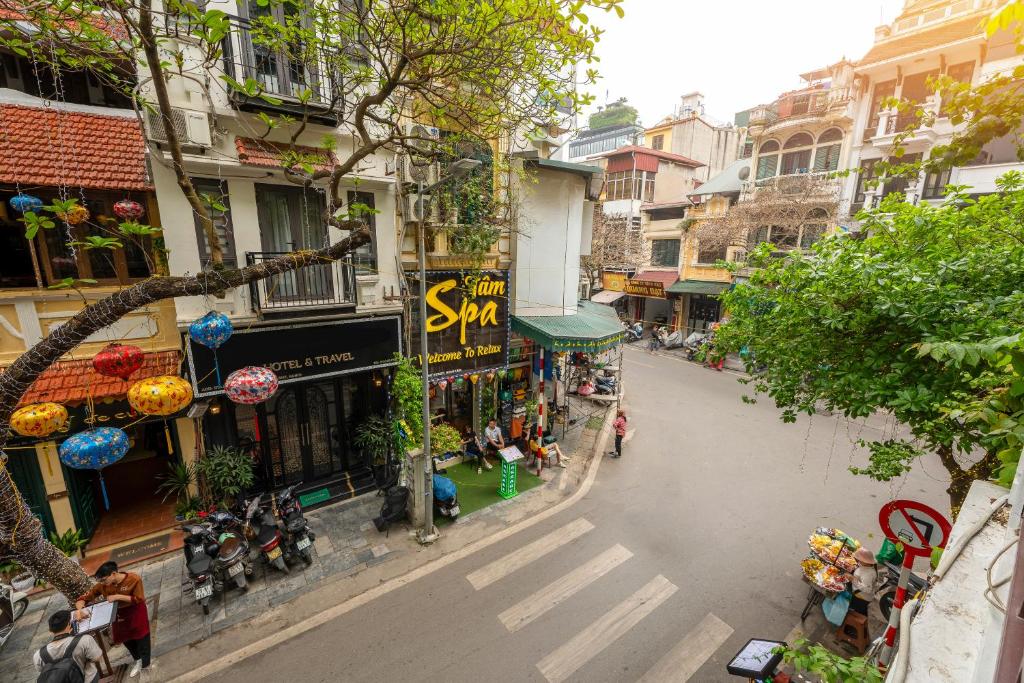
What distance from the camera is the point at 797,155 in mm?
23125

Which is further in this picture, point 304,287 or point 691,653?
point 304,287

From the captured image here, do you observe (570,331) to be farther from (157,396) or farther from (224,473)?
(157,396)

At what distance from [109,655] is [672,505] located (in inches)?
433

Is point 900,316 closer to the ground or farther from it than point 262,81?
closer to the ground

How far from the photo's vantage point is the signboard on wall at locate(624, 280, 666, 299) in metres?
27.5

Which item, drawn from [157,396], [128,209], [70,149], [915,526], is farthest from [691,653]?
[70,149]

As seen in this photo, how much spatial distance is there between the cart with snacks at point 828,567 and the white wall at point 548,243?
28.3ft

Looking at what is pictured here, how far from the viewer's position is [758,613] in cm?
752

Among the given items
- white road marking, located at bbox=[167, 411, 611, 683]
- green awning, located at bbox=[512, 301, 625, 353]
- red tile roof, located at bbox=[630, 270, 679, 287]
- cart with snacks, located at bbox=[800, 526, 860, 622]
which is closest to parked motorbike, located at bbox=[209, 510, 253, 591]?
white road marking, located at bbox=[167, 411, 611, 683]

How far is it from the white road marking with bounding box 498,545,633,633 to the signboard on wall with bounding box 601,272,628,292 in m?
23.7

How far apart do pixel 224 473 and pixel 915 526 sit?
1195cm

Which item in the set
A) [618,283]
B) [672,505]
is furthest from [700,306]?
[672,505]

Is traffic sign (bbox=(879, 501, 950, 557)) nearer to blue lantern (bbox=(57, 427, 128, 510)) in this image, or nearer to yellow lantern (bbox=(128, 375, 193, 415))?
yellow lantern (bbox=(128, 375, 193, 415))

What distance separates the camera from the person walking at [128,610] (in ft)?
20.4
